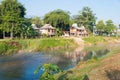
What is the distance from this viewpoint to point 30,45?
78.0 m

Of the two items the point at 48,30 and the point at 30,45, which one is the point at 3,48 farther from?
the point at 48,30

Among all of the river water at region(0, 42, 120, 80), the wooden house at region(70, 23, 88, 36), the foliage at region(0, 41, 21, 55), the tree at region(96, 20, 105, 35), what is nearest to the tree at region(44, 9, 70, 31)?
the wooden house at region(70, 23, 88, 36)

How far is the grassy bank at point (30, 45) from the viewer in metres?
70.0

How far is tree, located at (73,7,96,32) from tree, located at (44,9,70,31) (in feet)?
105

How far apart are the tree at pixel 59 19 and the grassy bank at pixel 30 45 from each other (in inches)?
1292

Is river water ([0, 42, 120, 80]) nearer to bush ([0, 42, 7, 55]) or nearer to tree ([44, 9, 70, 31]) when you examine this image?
bush ([0, 42, 7, 55])

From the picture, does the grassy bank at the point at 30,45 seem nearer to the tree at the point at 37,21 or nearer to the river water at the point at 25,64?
the river water at the point at 25,64

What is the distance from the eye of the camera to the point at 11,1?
8894 centimetres

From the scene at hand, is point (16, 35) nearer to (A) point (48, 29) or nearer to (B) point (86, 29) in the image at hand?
(A) point (48, 29)

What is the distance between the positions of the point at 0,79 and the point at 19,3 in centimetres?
5969

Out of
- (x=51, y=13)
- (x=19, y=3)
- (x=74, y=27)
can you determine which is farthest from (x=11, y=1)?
(x=74, y=27)

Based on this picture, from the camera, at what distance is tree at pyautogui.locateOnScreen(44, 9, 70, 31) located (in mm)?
129125

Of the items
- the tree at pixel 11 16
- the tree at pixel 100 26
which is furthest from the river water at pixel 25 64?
the tree at pixel 100 26

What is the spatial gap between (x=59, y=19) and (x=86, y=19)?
41649 mm
